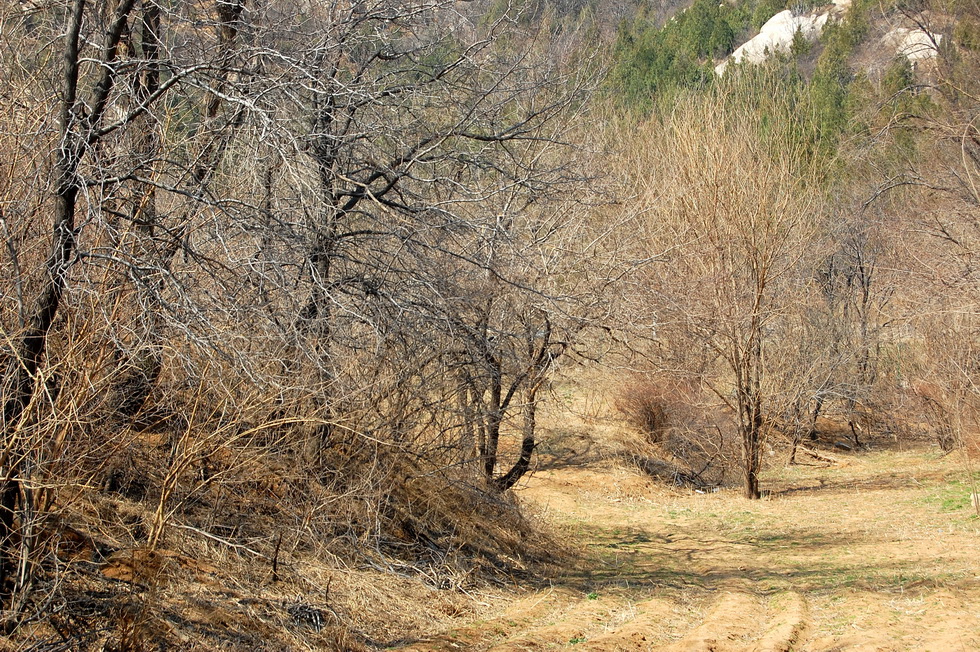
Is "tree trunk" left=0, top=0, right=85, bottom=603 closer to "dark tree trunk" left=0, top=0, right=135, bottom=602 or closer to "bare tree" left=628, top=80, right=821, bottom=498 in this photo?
"dark tree trunk" left=0, top=0, right=135, bottom=602

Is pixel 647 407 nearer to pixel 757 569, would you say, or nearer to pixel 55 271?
pixel 757 569

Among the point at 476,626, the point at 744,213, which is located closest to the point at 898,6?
the point at 744,213

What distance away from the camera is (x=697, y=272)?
15930 millimetres

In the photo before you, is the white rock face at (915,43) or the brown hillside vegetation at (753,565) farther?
the white rock face at (915,43)

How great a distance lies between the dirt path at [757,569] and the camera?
250 inches

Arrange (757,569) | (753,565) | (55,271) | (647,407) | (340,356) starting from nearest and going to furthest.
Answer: (55,271)
(340,356)
(757,569)
(753,565)
(647,407)

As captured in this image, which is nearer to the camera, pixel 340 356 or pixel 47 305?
pixel 47 305

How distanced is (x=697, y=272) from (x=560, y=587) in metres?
8.62

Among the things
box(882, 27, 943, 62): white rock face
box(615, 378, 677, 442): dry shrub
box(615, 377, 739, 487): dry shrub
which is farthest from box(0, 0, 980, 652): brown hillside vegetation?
box(615, 378, 677, 442): dry shrub

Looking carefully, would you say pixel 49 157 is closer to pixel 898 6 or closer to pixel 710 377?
pixel 710 377

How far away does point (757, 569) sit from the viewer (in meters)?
10.3

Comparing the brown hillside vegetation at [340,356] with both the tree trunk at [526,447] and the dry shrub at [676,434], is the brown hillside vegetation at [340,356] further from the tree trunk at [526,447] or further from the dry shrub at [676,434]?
the dry shrub at [676,434]

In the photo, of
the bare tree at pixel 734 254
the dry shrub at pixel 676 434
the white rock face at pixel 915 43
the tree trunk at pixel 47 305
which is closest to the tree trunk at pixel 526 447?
the bare tree at pixel 734 254

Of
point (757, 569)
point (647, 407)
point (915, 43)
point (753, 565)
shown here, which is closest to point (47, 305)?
point (757, 569)
